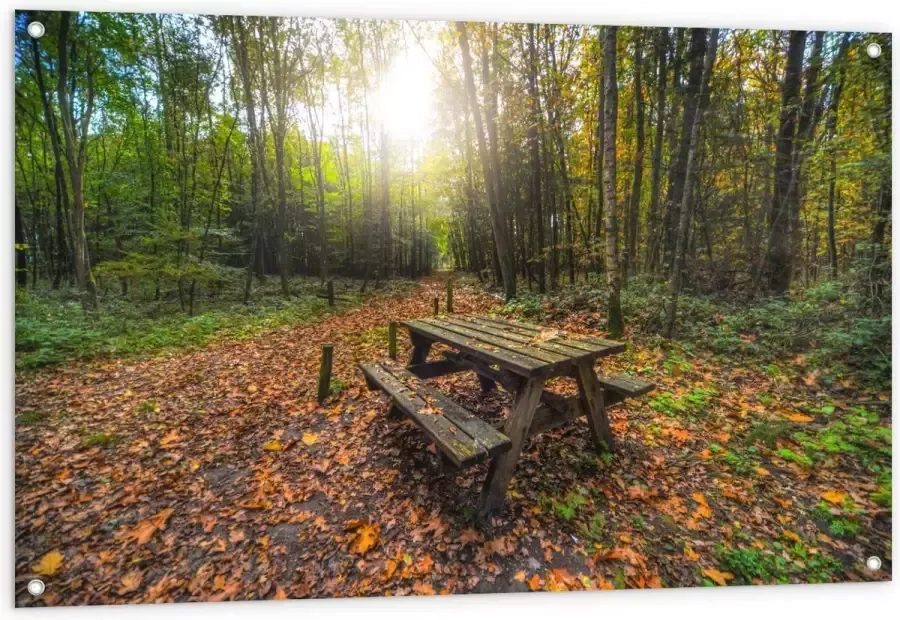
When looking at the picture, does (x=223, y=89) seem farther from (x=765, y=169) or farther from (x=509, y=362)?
(x=765, y=169)

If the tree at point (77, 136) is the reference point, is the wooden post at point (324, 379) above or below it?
below

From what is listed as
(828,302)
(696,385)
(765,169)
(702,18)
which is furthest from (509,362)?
(765,169)

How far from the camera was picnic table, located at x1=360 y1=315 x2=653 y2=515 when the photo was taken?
6.95 ft

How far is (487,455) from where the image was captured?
1.92 metres

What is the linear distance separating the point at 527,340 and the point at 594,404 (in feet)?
2.33

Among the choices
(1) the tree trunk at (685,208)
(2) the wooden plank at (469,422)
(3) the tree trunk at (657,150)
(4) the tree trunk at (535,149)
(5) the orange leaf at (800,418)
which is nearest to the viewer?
(2) the wooden plank at (469,422)

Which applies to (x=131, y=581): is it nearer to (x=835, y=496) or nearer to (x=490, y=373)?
(x=490, y=373)

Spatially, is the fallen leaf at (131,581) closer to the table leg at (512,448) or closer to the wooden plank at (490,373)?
the table leg at (512,448)

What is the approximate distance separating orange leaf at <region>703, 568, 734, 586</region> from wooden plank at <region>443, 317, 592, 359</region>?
1.34 meters

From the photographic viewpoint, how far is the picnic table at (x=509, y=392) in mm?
2119

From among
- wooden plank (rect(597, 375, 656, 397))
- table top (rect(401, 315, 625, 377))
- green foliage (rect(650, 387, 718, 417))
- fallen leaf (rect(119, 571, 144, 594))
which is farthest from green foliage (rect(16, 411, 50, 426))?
green foliage (rect(650, 387, 718, 417))

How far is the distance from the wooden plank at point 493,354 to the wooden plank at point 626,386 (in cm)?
87

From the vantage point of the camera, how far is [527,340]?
2.77m

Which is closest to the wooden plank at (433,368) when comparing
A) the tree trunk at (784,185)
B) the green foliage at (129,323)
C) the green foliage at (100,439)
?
the green foliage at (100,439)
